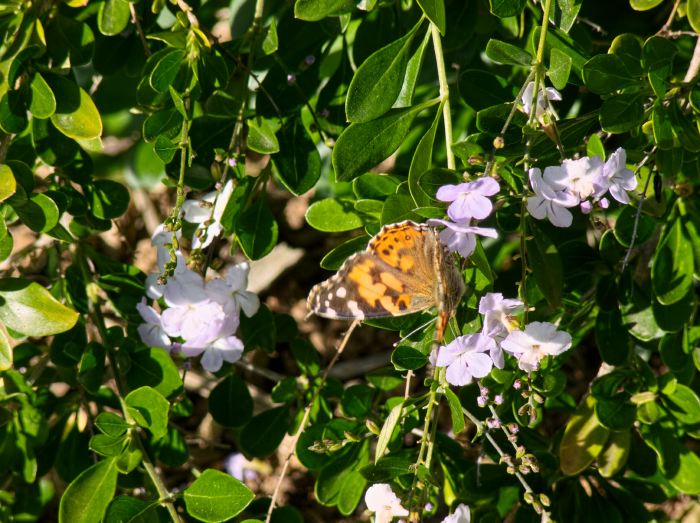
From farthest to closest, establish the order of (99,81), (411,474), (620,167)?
(99,81)
(411,474)
(620,167)

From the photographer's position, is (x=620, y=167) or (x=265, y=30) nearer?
(x=620, y=167)

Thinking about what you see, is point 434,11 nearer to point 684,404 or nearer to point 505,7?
point 505,7

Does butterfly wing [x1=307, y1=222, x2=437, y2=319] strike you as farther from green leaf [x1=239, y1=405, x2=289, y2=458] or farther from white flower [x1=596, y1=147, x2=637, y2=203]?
green leaf [x1=239, y1=405, x2=289, y2=458]

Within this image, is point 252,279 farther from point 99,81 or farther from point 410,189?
point 410,189

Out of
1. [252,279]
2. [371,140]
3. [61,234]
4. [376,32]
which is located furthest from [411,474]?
[252,279]

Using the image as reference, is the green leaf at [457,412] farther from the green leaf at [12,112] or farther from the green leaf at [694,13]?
the green leaf at [12,112]

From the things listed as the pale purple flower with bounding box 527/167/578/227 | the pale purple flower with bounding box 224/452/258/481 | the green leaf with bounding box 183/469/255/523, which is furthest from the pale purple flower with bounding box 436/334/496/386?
the pale purple flower with bounding box 224/452/258/481
